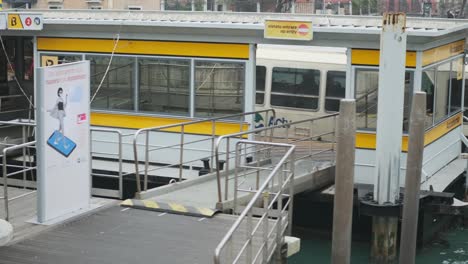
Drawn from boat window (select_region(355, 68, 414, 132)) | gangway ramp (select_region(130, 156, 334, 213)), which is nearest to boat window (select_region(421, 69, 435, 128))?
boat window (select_region(355, 68, 414, 132))

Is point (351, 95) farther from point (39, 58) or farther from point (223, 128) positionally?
point (39, 58)

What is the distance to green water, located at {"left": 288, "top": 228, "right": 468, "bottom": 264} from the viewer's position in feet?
42.8

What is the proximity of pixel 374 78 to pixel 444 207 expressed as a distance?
2656mm

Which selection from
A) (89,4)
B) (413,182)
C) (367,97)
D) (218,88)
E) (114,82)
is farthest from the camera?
(89,4)

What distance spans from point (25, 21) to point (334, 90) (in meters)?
7.00

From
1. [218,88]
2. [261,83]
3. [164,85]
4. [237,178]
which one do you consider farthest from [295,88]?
[237,178]

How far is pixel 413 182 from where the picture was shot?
11.0m

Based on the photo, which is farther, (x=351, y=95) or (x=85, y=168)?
(x=351, y=95)

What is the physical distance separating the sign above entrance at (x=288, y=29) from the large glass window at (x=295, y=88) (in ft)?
13.3

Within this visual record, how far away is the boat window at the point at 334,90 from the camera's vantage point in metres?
16.9

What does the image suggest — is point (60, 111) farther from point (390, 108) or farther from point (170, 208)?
point (390, 108)

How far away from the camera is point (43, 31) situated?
15812mm

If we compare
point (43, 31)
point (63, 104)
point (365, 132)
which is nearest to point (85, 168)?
point (63, 104)

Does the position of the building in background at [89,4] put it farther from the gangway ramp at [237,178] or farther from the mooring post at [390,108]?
the mooring post at [390,108]
